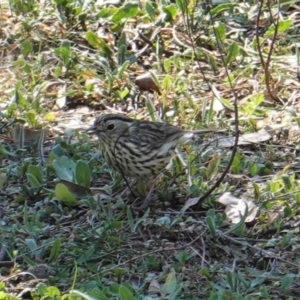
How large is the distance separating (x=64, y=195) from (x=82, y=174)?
246mm

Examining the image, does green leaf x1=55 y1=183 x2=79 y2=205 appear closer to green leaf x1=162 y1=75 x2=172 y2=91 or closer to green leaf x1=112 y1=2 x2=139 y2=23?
green leaf x1=162 y1=75 x2=172 y2=91

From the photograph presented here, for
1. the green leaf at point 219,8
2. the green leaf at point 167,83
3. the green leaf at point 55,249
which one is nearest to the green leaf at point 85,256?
the green leaf at point 55,249

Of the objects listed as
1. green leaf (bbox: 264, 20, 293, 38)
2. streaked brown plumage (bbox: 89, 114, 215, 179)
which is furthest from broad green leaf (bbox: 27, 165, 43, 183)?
green leaf (bbox: 264, 20, 293, 38)

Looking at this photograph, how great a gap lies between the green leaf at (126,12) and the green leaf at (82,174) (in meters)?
2.32

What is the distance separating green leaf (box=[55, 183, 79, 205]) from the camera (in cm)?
573

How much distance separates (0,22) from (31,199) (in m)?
2.49

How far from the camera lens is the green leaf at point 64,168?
19.7ft

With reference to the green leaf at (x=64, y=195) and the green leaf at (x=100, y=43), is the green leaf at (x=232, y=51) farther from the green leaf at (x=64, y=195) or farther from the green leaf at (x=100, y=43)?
the green leaf at (x=64, y=195)

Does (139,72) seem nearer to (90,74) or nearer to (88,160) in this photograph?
(90,74)

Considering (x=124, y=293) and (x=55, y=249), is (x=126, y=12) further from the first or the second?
(x=124, y=293)

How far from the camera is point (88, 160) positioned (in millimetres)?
6379

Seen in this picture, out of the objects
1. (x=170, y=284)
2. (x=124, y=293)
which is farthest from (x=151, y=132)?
(x=124, y=293)

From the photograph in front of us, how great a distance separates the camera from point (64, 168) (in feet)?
19.9

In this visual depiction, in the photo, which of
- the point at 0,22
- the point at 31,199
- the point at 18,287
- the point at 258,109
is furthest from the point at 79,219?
the point at 0,22
